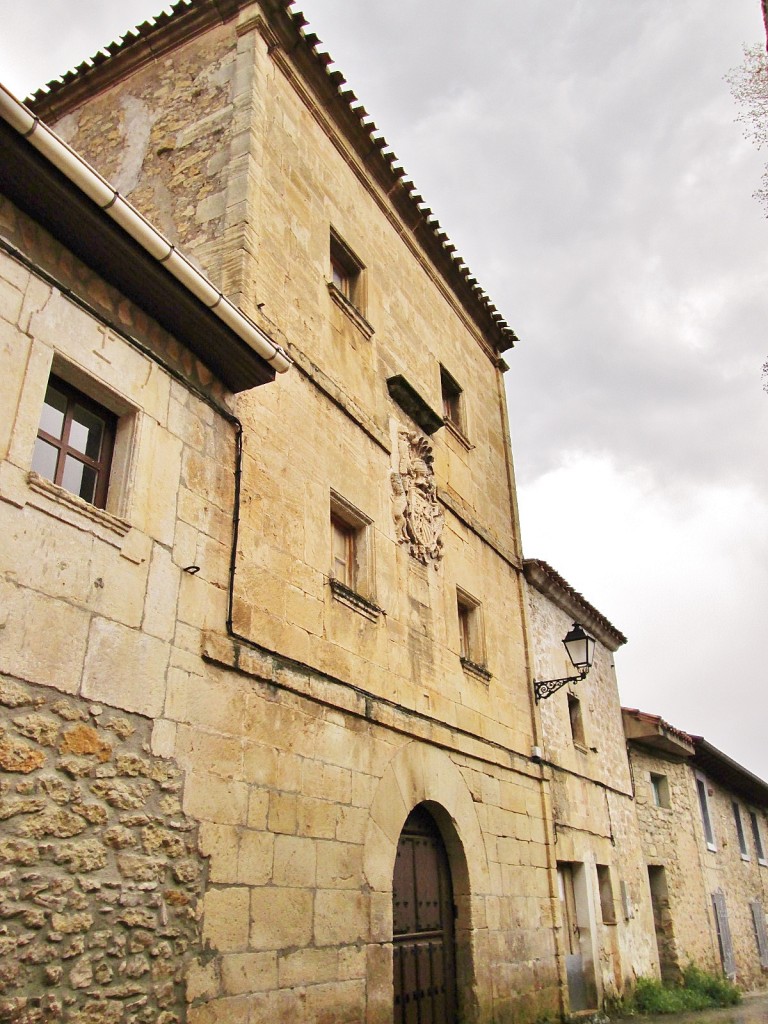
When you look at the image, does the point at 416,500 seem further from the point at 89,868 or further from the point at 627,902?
the point at 627,902

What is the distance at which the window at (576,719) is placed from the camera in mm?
11586

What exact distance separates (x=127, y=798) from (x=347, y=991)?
233cm

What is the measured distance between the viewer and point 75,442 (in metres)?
4.51

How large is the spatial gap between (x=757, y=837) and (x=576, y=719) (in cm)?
1102

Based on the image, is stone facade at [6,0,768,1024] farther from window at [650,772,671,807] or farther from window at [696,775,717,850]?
window at [696,775,717,850]

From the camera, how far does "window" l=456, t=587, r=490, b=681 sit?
8.79 metres

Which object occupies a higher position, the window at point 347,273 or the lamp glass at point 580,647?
the window at point 347,273

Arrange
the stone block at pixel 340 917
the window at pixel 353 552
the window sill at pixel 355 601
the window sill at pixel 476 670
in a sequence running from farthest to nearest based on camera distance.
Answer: the window sill at pixel 476 670 → the window at pixel 353 552 → the window sill at pixel 355 601 → the stone block at pixel 340 917

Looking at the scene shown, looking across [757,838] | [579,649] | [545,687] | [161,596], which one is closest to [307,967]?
[161,596]

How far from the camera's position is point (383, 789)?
6355 mm

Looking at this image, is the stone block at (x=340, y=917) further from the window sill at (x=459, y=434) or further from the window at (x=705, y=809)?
the window at (x=705, y=809)

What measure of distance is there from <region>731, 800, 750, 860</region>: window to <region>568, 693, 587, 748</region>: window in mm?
8763

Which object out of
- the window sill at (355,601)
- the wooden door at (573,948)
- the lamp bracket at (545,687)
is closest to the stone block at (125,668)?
the window sill at (355,601)

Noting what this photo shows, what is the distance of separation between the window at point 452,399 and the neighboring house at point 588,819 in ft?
6.62
